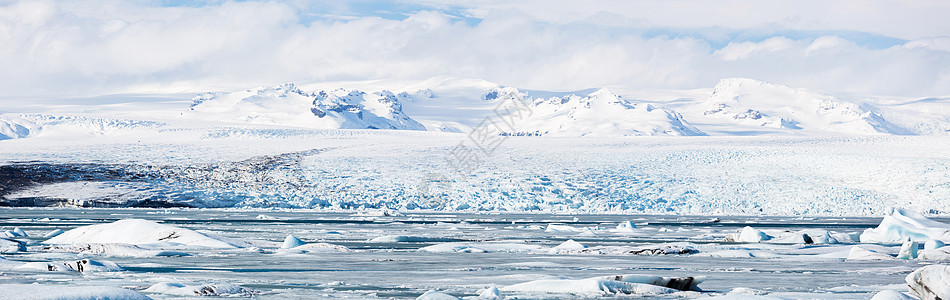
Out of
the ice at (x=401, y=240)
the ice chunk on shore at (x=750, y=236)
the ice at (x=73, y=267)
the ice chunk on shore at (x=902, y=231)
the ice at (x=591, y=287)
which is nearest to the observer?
the ice at (x=591, y=287)

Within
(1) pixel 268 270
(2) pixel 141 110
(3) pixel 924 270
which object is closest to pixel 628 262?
(1) pixel 268 270

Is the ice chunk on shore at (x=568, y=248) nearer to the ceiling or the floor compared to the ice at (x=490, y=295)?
nearer to the floor

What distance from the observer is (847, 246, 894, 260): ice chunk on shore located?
15.4m

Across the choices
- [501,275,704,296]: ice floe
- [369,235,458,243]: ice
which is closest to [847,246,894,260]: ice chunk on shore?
[501,275,704,296]: ice floe

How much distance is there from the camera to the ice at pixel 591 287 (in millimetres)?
9875

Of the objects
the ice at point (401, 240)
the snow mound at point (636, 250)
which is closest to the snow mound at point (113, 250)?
the ice at point (401, 240)

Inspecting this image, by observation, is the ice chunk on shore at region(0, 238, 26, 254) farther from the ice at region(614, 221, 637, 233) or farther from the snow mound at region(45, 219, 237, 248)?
the ice at region(614, 221, 637, 233)

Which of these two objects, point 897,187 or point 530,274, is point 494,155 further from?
point 530,274

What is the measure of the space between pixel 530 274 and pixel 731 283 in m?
2.32

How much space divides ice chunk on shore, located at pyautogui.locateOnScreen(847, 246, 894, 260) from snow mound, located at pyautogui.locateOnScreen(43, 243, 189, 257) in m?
9.97

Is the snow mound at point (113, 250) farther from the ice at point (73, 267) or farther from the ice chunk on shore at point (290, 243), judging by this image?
the ice at point (73, 267)

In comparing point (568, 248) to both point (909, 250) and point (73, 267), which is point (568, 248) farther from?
point (73, 267)

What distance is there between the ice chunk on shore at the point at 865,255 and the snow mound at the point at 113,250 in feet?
32.7

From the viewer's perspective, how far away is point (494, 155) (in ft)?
170
